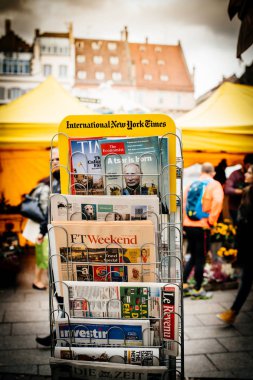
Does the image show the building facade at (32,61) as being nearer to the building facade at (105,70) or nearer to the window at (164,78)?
the building facade at (105,70)

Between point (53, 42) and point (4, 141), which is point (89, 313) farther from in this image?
point (53, 42)

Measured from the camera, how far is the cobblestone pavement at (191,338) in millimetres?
3236

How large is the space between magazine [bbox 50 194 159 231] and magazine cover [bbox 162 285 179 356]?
275 mm

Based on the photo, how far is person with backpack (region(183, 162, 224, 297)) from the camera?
432 cm

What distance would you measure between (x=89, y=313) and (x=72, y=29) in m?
4.63

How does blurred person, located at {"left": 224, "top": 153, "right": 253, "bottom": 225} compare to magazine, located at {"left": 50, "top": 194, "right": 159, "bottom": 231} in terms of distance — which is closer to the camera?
magazine, located at {"left": 50, "top": 194, "right": 159, "bottom": 231}

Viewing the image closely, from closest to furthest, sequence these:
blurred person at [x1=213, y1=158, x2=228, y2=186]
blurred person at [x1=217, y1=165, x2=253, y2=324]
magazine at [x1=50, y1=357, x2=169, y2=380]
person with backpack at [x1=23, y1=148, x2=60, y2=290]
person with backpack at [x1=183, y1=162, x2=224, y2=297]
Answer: magazine at [x1=50, y1=357, x2=169, y2=380], blurred person at [x1=217, y1=165, x2=253, y2=324], person with backpack at [x1=183, y1=162, x2=224, y2=297], person with backpack at [x1=23, y1=148, x2=60, y2=290], blurred person at [x1=213, y1=158, x2=228, y2=186]

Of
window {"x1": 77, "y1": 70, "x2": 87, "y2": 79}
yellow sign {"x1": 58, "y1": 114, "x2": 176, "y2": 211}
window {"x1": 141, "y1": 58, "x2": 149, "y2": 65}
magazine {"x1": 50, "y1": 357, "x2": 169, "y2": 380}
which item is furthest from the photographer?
window {"x1": 77, "y1": 70, "x2": 87, "y2": 79}

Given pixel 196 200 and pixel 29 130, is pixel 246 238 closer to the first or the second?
pixel 196 200

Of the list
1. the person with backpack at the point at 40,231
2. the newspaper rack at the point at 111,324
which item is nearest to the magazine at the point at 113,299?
the newspaper rack at the point at 111,324

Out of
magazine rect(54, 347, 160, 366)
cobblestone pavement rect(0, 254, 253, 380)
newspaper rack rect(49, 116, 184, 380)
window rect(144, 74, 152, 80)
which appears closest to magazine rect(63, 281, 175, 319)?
newspaper rack rect(49, 116, 184, 380)

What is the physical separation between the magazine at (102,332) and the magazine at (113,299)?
0.04 meters

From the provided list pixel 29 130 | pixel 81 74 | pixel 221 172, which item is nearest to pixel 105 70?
pixel 81 74

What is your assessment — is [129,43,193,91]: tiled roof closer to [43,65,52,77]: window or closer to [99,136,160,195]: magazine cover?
[43,65,52,77]: window
